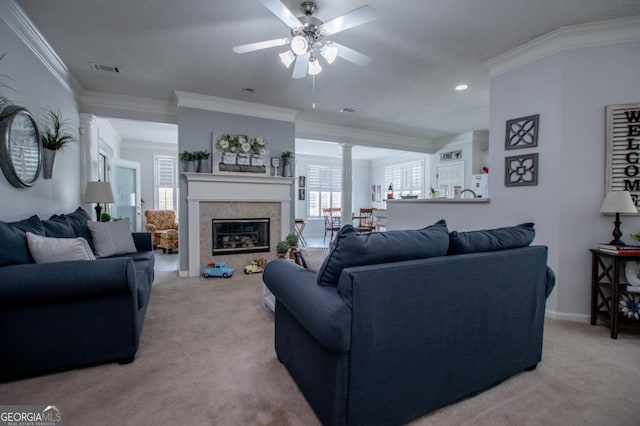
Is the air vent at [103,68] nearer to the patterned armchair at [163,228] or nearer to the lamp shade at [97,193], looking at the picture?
the lamp shade at [97,193]

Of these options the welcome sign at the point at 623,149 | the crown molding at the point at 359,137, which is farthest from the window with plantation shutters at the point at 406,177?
the welcome sign at the point at 623,149

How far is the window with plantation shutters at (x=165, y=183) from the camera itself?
7.03m

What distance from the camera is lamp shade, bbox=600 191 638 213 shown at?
2.27 m

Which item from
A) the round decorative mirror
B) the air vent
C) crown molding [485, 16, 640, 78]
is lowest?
the round decorative mirror

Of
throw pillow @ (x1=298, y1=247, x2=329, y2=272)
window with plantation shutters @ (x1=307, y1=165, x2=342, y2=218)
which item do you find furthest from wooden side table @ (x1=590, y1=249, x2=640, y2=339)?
window with plantation shutters @ (x1=307, y1=165, x2=342, y2=218)

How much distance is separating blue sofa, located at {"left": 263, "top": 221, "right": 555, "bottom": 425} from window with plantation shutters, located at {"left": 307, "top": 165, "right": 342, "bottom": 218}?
7295mm

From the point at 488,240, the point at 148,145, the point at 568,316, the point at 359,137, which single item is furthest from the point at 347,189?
the point at 148,145

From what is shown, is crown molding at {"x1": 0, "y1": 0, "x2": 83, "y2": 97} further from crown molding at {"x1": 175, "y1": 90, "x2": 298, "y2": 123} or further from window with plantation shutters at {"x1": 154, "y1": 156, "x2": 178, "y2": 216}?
window with plantation shutters at {"x1": 154, "y1": 156, "x2": 178, "y2": 216}

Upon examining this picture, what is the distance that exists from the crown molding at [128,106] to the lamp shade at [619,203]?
5293 millimetres

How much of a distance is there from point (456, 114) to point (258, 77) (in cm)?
347

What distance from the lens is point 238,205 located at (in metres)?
4.50

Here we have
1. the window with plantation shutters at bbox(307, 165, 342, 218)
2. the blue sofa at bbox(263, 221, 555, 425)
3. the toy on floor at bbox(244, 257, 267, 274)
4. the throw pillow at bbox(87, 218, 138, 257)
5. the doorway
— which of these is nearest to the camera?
the blue sofa at bbox(263, 221, 555, 425)

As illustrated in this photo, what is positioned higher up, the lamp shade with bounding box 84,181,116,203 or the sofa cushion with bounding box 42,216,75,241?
the lamp shade with bounding box 84,181,116,203

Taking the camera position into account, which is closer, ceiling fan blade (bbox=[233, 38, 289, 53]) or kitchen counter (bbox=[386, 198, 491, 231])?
ceiling fan blade (bbox=[233, 38, 289, 53])
